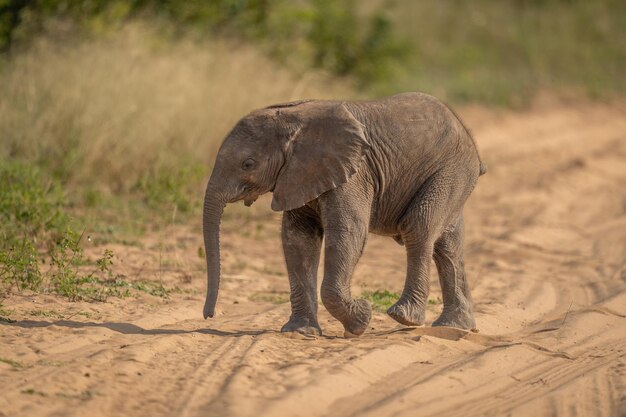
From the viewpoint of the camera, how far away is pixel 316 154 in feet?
23.5

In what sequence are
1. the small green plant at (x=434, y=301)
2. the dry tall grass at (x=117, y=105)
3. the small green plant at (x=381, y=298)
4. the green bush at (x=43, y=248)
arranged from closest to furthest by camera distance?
the green bush at (x=43, y=248), the small green plant at (x=381, y=298), the small green plant at (x=434, y=301), the dry tall grass at (x=117, y=105)

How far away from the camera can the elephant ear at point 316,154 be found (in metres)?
7.13

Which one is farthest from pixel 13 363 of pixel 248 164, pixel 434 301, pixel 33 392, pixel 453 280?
pixel 434 301

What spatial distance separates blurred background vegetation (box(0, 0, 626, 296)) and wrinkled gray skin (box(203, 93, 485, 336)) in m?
1.82

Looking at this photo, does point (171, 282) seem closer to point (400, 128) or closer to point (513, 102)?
point (400, 128)

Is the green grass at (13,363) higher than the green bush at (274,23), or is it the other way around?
the green bush at (274,23)

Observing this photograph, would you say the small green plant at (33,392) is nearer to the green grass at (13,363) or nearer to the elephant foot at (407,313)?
the green grass at (13,363)

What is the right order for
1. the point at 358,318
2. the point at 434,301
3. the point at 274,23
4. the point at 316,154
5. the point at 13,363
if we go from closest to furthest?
the point at 13,363 < the point at 316,154 < the point at 358,318 < the point at 434,301 < the point at 274,23

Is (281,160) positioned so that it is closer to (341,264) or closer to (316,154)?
(316,154)

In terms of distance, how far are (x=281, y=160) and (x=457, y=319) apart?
1952mm

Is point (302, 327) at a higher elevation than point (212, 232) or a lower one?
lower

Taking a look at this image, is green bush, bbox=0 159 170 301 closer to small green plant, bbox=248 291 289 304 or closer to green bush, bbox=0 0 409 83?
small green plant, bbox=248 291 289 304

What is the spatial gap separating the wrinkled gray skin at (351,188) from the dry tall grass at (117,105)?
4.84m

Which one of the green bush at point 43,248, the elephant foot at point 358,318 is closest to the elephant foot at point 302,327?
the elephant foot at point 358,318
